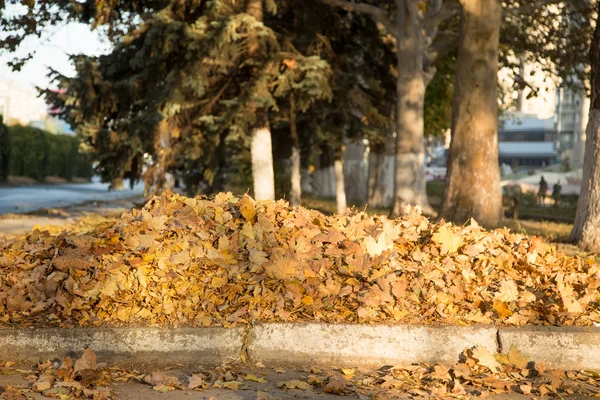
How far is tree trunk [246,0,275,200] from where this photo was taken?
2031cm

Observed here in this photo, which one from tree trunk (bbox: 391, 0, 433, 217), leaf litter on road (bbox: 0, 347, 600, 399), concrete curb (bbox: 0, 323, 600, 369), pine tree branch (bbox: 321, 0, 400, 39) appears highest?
pine tree branch (bbox: 321, 0, 400, 39)

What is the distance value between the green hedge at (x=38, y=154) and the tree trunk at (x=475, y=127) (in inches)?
1207

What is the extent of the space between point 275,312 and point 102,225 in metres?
1.76

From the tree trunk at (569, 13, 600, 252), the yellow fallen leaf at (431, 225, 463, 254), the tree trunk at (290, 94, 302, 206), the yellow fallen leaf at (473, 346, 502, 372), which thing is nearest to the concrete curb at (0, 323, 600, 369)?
the yellow fallen leaf at (473, 346, 502, 372)

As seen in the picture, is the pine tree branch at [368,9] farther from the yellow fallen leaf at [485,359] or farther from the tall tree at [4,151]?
the tall tree at [4,151]

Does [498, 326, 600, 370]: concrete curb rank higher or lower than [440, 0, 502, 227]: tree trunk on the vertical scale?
lower

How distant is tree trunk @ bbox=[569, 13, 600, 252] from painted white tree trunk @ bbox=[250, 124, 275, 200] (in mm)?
9312

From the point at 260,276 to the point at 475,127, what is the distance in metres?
9.46

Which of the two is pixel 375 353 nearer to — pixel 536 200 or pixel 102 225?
pixel 102 225

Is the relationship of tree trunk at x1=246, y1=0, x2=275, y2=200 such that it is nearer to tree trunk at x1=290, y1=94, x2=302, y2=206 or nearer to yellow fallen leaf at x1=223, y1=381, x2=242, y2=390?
tree trunk at x1=290, y1=94, x2=302, y2=206

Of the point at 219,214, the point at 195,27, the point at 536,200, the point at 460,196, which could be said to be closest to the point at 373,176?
the point at 536,200

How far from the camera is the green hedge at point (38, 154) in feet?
150

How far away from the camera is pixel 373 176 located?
92.8 feet

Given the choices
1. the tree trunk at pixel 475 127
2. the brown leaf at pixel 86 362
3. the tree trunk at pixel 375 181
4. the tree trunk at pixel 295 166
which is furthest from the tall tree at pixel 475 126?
the tree trunk at pixel 375 181
